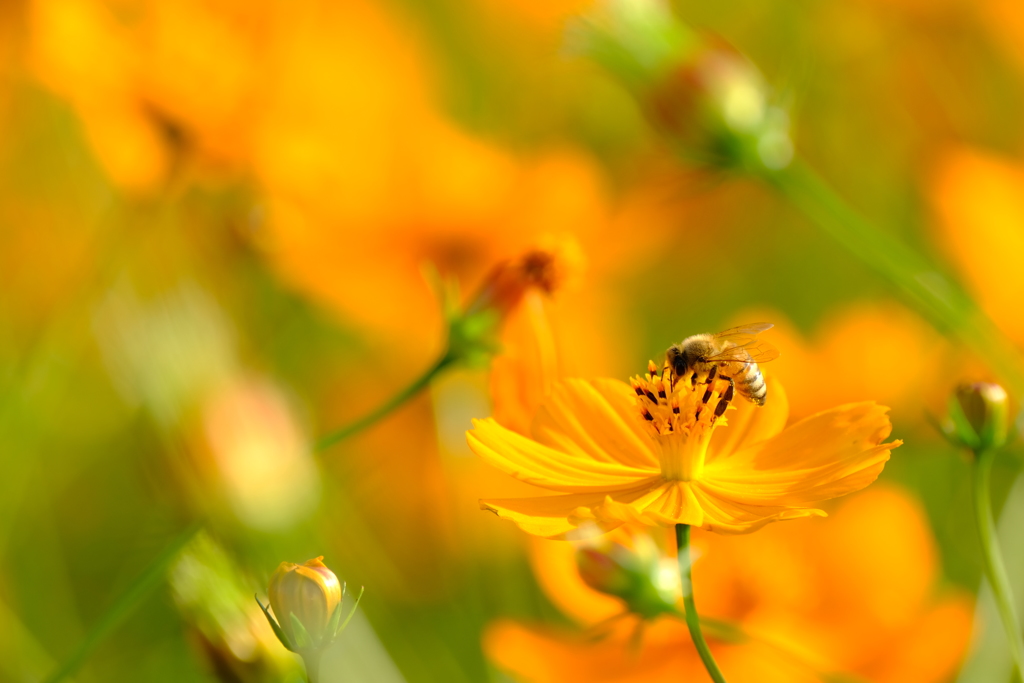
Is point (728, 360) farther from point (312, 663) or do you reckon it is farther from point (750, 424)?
point (312, 663)

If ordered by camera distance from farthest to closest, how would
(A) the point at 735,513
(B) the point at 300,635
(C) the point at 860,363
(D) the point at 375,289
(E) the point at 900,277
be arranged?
(D) the point at 375,289
(C) the point at 860,363
(E) the point at 900,277
(A) the point at 735,513
(B) the point at 300,635

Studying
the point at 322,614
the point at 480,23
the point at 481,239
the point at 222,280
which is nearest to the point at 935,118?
the point at 481,239

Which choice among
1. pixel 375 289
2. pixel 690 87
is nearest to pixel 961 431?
pixel 690 87

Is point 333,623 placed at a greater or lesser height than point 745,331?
lesser

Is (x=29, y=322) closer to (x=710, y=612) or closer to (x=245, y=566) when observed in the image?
(x=245, y=566)

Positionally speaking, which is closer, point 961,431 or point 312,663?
point 312,663

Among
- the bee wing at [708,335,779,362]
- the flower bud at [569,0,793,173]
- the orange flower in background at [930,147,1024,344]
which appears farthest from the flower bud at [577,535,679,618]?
the orange flower in background at [930,147,1024,344]
